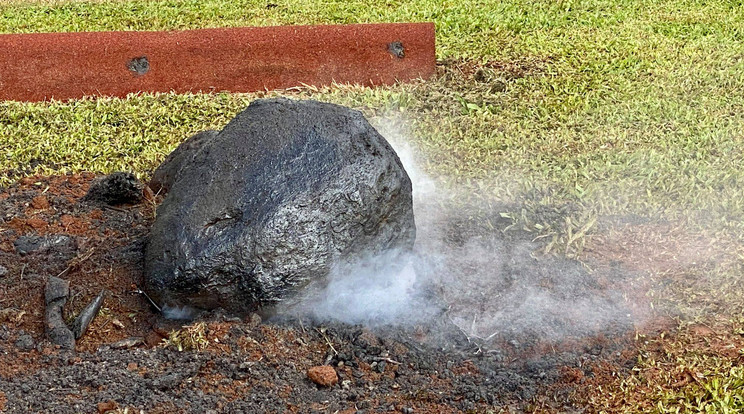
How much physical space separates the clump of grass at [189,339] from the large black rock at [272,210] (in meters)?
0.13

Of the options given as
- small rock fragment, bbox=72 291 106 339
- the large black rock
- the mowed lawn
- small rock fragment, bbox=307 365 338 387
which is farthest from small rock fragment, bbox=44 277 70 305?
the mowed lawn

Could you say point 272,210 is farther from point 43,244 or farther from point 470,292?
point 43,244

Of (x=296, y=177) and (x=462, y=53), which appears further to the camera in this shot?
Answer: (x=462, y=53)

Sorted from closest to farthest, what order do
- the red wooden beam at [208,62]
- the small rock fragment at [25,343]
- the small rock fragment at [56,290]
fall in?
the small rock fragment at [25,343] → the small rock fragment at [56,290] → the red wooden beam at [208,62]

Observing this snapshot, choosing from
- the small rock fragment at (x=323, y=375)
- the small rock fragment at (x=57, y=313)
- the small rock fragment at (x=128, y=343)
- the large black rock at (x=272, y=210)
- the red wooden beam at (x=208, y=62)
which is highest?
the large black rock at (x=272, y=210)

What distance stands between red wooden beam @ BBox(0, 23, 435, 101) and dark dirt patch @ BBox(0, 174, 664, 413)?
3140 millimetres

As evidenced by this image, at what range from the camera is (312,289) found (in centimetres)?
372

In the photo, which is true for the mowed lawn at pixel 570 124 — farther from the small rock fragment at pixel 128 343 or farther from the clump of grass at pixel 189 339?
the small rock fragment at pixel 128 343

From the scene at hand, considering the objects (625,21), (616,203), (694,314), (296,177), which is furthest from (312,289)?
(625,21)

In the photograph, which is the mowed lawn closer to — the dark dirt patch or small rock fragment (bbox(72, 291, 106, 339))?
the dark dirt patch

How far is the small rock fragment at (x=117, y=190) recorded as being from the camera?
4.79 m

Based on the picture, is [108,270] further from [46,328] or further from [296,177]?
[296,177]

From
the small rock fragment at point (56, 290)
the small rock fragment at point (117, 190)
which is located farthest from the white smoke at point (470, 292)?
the small rock fragment at point (117, 190)

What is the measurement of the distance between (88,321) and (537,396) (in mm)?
1894
